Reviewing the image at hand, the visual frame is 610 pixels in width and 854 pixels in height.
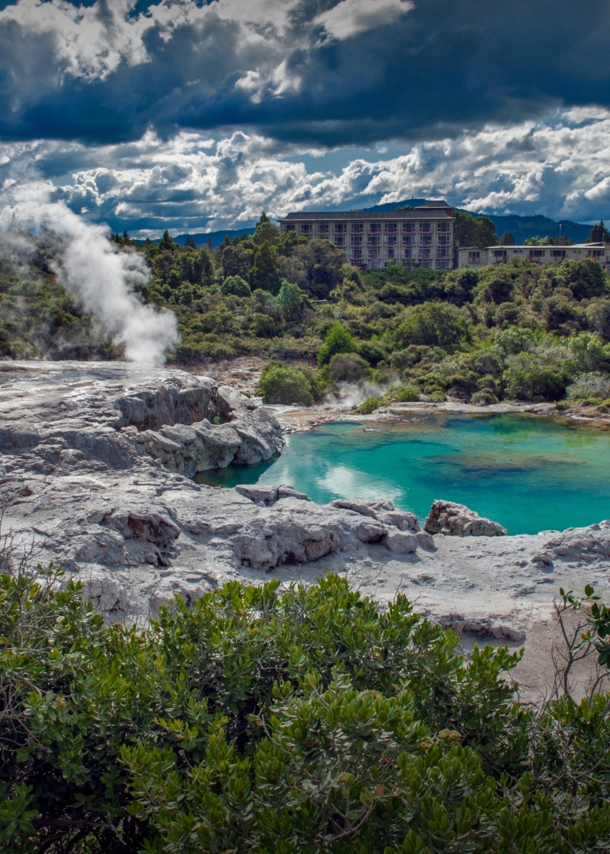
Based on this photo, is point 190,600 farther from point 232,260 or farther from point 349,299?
point 232,260

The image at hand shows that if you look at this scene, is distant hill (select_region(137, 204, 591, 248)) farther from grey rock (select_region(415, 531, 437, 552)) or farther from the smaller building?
grey rock (select_region(415, 531, 437, 552))

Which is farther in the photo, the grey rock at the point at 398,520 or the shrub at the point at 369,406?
the shrub at the point at 369,406

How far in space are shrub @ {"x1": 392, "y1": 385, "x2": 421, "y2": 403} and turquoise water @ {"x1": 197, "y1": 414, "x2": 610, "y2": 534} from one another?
494cm

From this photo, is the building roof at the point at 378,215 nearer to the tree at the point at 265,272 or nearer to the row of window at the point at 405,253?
the row of window at the point at 405,253

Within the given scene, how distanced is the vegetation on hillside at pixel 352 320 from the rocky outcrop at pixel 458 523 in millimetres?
18960

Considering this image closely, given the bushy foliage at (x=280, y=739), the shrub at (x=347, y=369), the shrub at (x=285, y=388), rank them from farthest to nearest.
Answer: the shrub at (x=347, y=369)
the shrub at (x=285, y=388)
the bushy foliage at (x=280, y=739)

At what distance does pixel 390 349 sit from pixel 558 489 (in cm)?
2371

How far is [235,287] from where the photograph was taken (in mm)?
53469

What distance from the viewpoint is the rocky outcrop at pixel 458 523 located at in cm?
1509

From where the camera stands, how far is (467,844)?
336 cm

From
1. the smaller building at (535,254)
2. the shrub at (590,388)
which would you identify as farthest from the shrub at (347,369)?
the smaller building at (535,254)

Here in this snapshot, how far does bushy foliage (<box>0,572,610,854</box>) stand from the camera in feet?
11.7

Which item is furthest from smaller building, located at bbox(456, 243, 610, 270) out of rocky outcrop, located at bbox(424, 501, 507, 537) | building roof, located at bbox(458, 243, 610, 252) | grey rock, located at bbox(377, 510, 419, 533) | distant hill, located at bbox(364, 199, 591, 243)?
distant hill, located at bbox(364, 199, 591, 243)

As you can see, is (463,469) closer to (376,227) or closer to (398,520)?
(398,520)
